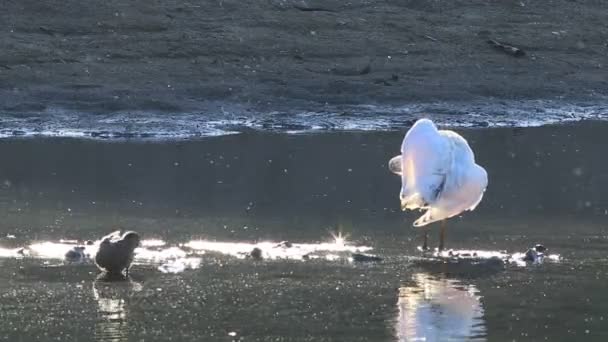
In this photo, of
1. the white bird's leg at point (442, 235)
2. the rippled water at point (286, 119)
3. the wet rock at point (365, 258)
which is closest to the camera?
the wet rock at point (365, 258)

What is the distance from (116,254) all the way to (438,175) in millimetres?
2691

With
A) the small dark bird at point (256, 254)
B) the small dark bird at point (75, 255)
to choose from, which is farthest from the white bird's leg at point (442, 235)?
the small dark bird at point (75, 255)

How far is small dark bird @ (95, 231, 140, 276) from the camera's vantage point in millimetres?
9969

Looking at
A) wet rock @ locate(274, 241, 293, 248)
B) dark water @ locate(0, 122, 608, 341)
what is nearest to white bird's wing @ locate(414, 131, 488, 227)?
dark water @ locate(0, 122, 608, 341)

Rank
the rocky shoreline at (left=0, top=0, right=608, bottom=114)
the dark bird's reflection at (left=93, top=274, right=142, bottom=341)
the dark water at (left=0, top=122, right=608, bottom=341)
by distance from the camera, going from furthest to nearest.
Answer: the rocky shoreline at (left=0, top=0, right=608, bottom=114) < the dark water at (left=0, top=122, right=608, bottom=341) < the dark bird's reflection at (left=93, top=274, right=142, bottom=341)

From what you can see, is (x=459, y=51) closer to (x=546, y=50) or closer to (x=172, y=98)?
(x=546, y=50)

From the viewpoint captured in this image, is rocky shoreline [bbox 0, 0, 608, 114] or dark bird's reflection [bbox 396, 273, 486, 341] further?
rocky shoreline [bbox 0, 0, 608, 114]

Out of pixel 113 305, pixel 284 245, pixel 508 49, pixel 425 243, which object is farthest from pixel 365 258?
pixel 508 49

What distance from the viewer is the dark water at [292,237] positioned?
8695mm

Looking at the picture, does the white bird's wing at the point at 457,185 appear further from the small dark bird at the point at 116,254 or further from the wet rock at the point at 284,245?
the small dark bird at the point at 116,254

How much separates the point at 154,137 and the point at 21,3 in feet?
20.2

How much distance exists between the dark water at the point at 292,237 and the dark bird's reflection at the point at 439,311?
0.02 m

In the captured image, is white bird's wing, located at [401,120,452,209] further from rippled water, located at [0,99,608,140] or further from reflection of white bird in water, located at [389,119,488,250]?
rippled water, located at [0,99,608,140]

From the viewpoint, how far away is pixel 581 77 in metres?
23.5
